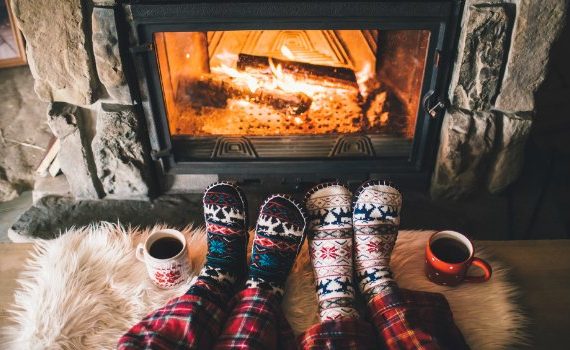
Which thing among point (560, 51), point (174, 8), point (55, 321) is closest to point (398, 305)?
point (55, 321)

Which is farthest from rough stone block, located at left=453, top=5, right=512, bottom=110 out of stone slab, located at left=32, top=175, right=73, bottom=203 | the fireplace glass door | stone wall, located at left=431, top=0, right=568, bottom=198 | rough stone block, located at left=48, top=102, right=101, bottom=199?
stone slab, located at left=32, top=175, right=73, bottom=203

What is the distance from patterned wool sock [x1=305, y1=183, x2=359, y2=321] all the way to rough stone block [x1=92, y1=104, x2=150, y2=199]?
505 millimetres

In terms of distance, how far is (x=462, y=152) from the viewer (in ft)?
4.15

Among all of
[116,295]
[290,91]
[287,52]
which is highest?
[287,52]

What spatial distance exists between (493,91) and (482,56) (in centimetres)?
10

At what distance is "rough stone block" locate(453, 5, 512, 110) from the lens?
1.05m

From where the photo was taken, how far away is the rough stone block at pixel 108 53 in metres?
1.08

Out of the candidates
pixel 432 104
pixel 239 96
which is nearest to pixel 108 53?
pixel 239 96

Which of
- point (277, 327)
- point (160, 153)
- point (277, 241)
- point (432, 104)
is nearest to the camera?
point (277, 327)

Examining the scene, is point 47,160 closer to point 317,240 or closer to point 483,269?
point 317,240

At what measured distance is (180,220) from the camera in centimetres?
136

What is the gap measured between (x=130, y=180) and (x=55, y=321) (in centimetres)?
49

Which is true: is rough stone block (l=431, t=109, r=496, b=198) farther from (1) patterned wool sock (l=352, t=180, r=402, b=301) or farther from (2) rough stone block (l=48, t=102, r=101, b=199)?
(2) rough stone block (l=48, t=102, r=101, b=199)

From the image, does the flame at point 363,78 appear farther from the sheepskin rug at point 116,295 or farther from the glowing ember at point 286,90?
the sheepskin rug at point 116,295
